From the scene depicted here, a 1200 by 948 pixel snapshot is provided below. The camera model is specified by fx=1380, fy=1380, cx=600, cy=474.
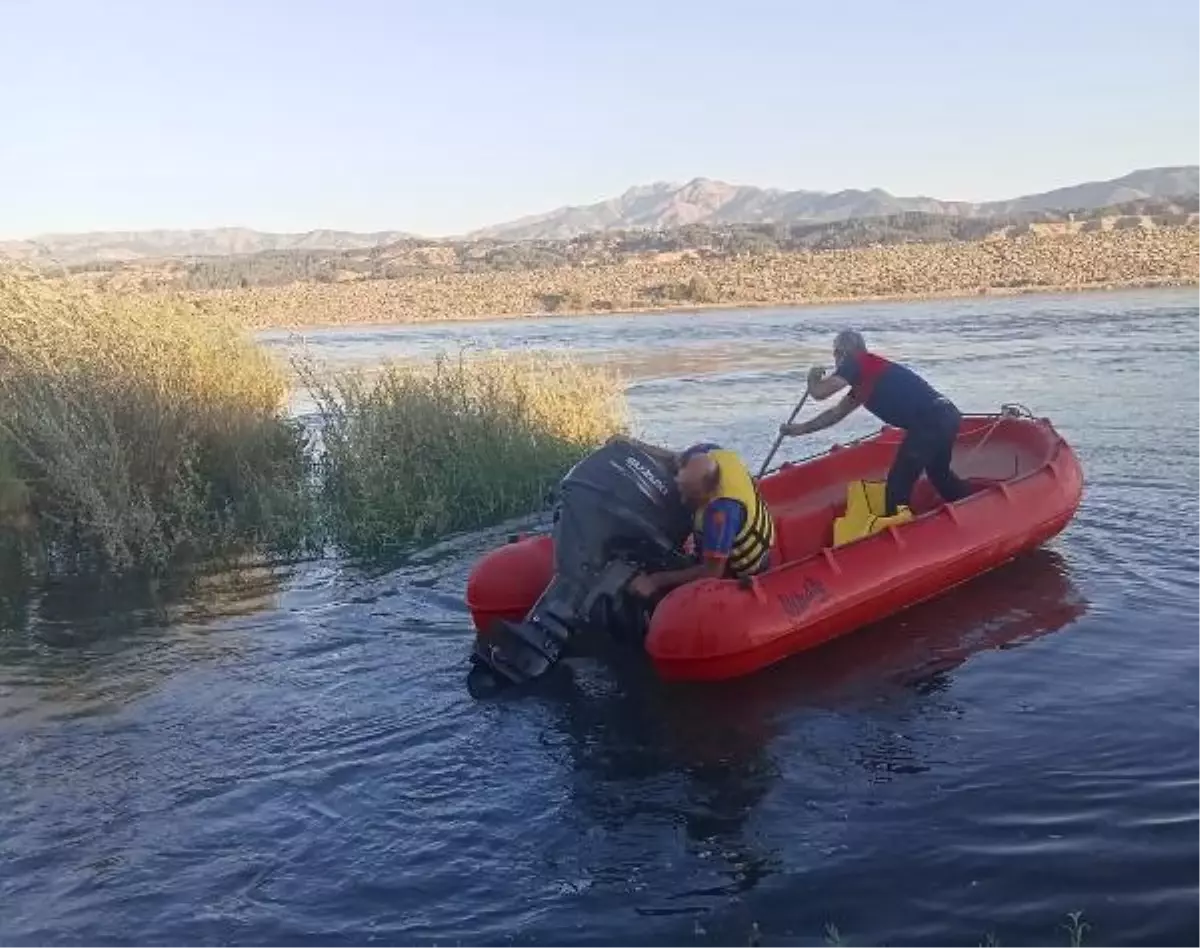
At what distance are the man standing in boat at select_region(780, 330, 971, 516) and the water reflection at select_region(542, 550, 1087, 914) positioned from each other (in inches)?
34.8

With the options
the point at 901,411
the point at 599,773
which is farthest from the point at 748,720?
the point at 901,411

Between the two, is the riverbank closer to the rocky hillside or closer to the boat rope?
the rocky hillside

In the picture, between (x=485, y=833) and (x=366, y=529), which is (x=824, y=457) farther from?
(x=485, y=833)

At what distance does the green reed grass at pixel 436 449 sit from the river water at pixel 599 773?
979 mm

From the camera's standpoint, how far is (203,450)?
14172mm

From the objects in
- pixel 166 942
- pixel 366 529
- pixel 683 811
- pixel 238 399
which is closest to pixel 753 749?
pixel 683 811

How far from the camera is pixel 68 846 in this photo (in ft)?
22.5

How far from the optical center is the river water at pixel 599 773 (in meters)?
5.84

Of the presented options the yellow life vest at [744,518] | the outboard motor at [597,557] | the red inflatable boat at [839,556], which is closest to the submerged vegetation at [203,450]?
the red inflatable boat at [839,556]

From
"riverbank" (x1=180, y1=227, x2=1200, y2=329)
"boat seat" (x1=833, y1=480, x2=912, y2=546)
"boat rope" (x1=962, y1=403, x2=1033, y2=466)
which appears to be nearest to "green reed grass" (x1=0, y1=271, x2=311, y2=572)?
"boat seat" (x1=833, y1=480, x2=912, y2=546)

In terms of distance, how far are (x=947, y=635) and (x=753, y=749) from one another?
7.73 feet

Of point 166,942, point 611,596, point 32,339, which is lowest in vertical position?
point 166,942

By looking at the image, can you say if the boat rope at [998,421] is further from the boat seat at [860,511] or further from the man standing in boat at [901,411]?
the boat seat at [860,511]

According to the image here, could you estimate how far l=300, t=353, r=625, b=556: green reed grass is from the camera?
12.9 metres
